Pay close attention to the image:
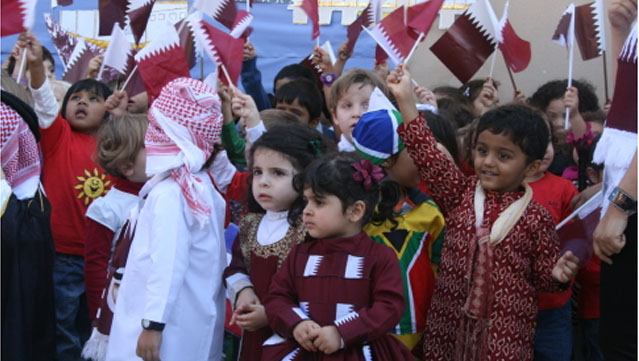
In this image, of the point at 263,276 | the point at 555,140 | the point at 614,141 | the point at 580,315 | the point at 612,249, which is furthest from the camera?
the point at 555,140

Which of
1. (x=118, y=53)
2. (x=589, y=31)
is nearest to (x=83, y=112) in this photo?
(x=118, y=53)

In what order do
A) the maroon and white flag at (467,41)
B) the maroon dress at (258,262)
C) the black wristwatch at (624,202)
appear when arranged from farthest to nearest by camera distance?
the maroon and white flag at (467,41) < the maroon dress at (258,262) < the black wristwatch at (624,202)

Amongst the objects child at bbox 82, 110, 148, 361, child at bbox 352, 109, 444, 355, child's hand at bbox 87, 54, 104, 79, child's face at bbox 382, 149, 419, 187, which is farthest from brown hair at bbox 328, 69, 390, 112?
child's hand at bbox 87, 54, 104, 79

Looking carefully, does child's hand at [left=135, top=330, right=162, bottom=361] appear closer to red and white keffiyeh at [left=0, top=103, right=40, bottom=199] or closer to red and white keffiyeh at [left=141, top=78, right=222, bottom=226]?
red and white keffiyeh at [left=141, top=78, right=222, bottom=226]

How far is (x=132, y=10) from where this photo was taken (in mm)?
4797

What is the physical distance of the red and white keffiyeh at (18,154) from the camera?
11.3ft

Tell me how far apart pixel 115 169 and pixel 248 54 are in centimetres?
184

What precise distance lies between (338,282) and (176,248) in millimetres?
761

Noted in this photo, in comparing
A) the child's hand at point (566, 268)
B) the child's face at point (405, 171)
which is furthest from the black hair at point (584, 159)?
the child's hand at point (566, 268)

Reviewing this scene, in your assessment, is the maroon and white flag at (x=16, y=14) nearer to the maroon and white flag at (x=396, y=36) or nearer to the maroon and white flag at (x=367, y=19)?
the maroon and white flag at (x=396, y=36)

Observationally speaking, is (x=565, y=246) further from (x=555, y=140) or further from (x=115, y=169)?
(x=115, y=169)

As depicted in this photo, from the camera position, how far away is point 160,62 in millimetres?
3988

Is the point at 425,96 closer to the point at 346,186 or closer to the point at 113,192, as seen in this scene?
the point at 346,186

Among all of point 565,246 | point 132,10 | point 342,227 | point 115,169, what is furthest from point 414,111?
point 132,10
